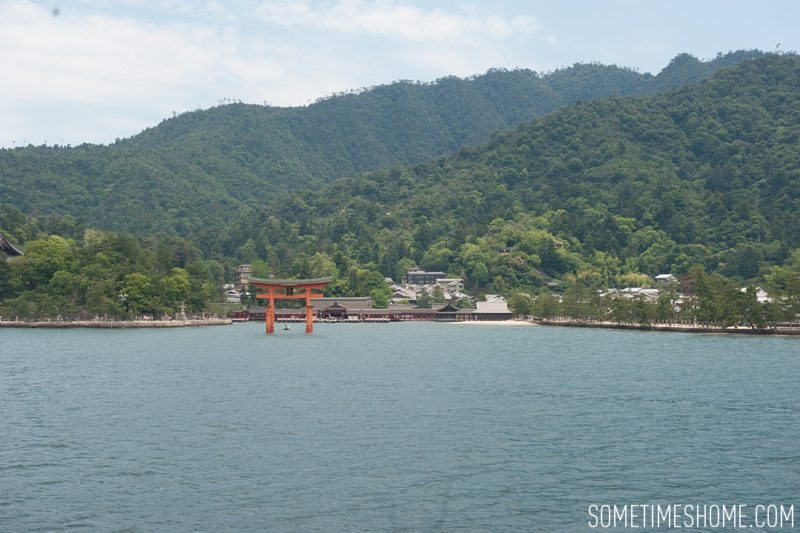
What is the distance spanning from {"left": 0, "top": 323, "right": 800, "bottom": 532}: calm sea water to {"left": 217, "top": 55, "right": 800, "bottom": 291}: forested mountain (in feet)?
249

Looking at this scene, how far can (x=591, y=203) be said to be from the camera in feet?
516

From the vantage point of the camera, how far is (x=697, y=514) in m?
20.0

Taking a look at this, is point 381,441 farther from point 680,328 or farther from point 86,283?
point 86,283

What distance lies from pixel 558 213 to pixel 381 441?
422 feet

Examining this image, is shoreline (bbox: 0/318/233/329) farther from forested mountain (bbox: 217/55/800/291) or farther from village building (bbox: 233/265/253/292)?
village building (bbox: 233/265/253/292)

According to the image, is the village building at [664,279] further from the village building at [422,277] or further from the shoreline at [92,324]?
the shoreline at [92,324]

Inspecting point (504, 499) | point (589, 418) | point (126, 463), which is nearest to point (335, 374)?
point (589, 418)

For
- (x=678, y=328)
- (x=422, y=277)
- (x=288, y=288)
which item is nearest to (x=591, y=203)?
(x=422, y=277)

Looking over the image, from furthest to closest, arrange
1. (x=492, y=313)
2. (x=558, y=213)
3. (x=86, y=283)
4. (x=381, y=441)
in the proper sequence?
(x=558, y=213) < (x=492, y=313) < (x=86, y=283) < (x=381, y=441)

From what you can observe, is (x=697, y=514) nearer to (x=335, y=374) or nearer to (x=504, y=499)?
(x=504, y=499)

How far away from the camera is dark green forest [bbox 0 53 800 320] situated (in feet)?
426

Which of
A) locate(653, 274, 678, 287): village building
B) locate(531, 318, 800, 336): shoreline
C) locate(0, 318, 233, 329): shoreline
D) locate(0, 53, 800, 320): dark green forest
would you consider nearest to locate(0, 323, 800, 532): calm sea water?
locate(531, 318, 800, 336): shoreline

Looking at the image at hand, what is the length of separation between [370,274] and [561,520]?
369 feet

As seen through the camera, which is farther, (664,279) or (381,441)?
(664,279)
